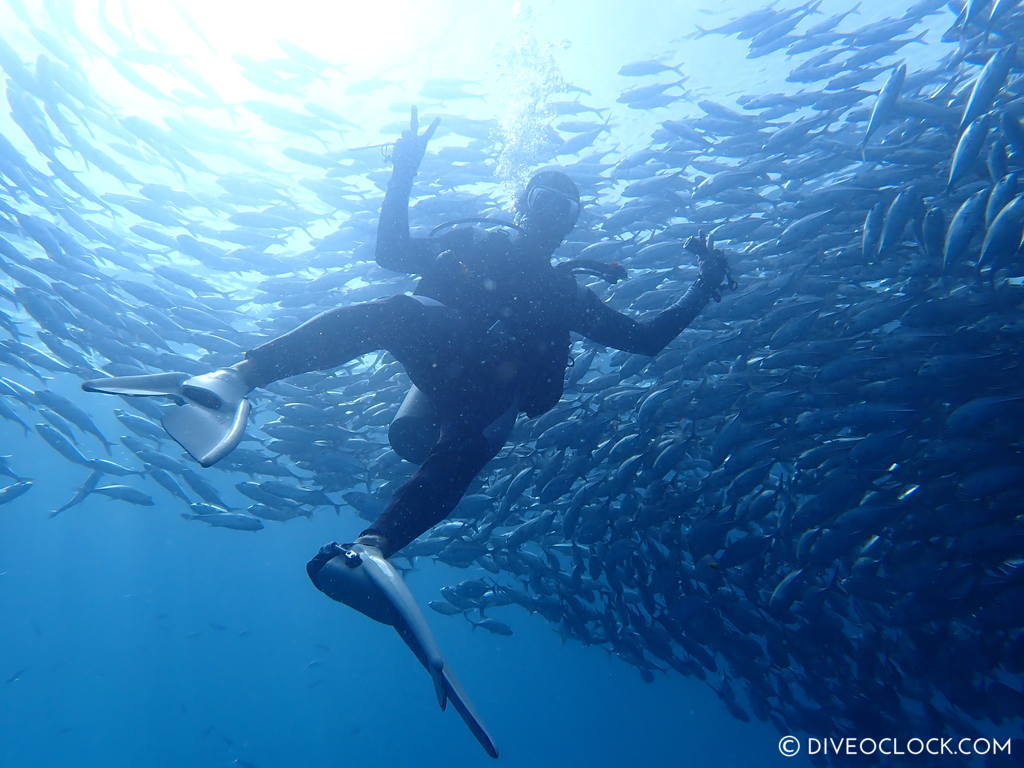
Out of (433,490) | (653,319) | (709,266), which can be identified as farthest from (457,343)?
(709,266)

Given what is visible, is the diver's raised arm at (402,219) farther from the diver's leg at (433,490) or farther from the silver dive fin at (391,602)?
the silver dive fin at (391,602)

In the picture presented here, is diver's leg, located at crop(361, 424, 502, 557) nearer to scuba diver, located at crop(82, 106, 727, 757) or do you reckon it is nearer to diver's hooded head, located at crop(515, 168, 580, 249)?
scuba diver, located at crop(82, 106, 727, 757)

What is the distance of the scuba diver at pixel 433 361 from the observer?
214 centimetres

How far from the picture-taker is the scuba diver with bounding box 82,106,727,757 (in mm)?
2145

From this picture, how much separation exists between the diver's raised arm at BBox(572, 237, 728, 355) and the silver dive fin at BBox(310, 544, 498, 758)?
88.0 inches

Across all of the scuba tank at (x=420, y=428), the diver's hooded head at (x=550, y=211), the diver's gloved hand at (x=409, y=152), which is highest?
the diver's gloved hand at (x=409, y=152)

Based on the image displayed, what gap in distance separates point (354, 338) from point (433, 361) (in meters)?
0.44

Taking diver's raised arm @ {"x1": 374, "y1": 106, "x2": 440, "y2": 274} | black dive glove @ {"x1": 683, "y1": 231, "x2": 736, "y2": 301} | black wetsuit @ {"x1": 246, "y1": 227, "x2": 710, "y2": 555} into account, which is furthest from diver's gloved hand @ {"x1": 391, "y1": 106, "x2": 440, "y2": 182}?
black dive glove @ {"x1": 683, "y1": 231, "x2": 736, "y2": 301}

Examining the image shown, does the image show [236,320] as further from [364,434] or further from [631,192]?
[631,192]

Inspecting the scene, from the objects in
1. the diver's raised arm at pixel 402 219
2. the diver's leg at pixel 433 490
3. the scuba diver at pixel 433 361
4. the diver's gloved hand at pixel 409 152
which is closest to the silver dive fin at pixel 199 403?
the scuba diver at pixel 433 361

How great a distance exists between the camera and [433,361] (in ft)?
9.40

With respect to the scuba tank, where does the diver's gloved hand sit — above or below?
above

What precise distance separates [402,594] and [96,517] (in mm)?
56080

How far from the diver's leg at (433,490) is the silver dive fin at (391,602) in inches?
9.1
